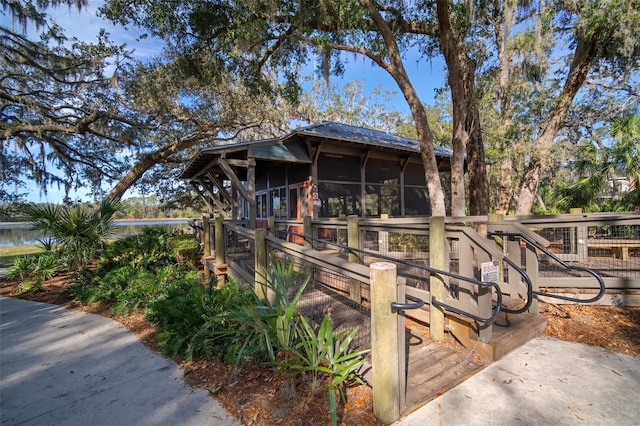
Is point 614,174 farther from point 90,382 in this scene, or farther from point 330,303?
point 90,382

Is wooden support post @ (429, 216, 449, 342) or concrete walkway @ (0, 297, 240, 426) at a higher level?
wooden support post @ (429, 216, 449, 342)

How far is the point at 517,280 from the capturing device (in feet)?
12.4

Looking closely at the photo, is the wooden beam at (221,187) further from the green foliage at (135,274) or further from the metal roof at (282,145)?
the green foliage at (135,274)

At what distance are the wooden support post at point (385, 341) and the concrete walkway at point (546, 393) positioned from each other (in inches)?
8.4

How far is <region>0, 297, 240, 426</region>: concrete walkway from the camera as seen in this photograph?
2.38m

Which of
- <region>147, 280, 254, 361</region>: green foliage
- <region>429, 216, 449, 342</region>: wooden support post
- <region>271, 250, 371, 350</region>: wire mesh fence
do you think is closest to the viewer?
<region>271, 250, 371, 350</region>: wire mesh fence

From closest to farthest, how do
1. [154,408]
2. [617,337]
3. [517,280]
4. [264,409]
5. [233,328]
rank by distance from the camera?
1. [264,409]
2. [154,408]
3. [617,337]
4. [233,328]
5. [517,280]

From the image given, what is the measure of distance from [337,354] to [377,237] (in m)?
2.01

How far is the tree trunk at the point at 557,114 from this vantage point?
7.89m

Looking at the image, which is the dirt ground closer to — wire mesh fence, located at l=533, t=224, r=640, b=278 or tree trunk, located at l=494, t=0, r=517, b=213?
wire mesh fence, located at l=533, t=224, r=640, b=278

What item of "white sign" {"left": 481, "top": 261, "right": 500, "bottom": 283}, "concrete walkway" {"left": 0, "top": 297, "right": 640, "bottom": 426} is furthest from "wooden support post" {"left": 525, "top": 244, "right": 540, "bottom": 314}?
"white sign" {"left": 481, "top": 261, "right": 500, "bottom": 283}

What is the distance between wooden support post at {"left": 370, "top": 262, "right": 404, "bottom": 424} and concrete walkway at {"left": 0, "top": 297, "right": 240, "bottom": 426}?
3.71 ft

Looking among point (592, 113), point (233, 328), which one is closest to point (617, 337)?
point (233, 328)

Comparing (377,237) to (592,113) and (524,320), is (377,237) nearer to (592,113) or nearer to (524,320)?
(524,320)
